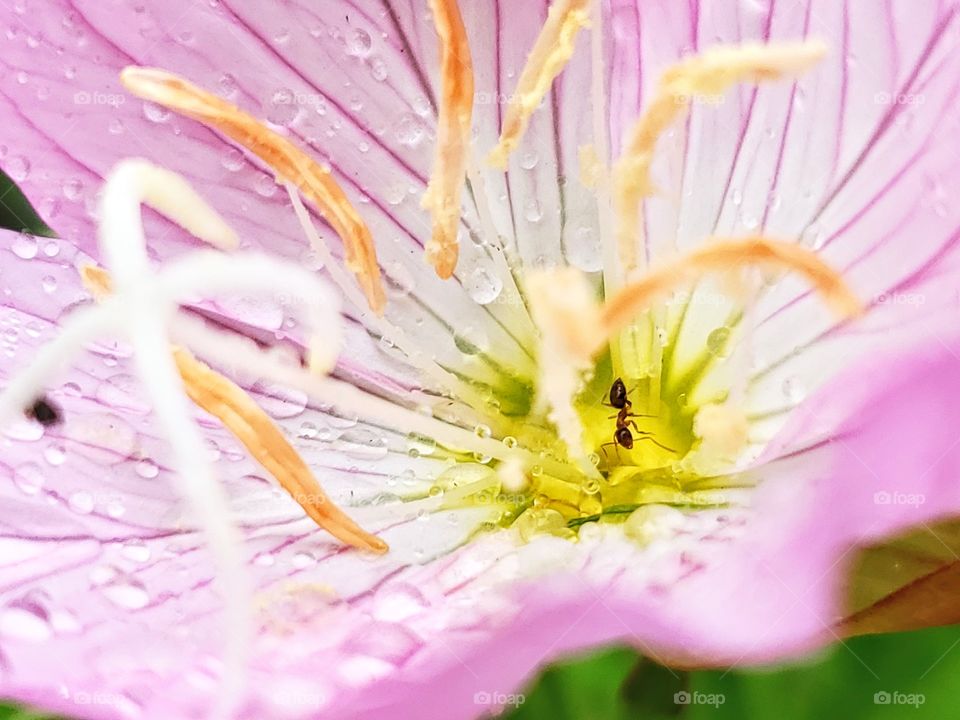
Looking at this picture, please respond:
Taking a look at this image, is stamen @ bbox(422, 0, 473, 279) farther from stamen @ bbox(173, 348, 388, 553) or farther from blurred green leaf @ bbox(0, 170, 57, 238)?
blurred green leaf @ bbox(0, 170, 57, 238)

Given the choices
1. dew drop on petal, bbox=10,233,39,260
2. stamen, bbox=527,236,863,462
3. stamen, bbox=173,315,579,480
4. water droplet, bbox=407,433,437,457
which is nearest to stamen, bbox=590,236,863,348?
stamen, bbox=527,236,863,462

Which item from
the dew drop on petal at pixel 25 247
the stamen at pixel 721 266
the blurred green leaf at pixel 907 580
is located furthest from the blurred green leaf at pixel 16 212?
the blurred green leaf at pixel 907 580

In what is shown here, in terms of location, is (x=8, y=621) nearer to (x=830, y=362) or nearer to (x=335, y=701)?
(x=335, y=701)

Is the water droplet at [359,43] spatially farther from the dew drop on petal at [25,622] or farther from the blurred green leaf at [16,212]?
the dew drop on petal at [25,622]

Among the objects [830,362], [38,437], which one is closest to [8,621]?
[38,437]

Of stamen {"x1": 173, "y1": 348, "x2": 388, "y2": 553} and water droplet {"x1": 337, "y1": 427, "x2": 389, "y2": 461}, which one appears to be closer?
stamen {"x1": 173, "y1": 348, "x2": 388, "y2": 553}

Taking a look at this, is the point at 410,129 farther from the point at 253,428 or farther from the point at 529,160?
the point at 253,428

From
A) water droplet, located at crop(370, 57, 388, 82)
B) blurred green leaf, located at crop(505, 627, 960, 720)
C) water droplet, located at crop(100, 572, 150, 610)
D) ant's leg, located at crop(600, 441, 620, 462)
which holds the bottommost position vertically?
water droplet, located at crop(100, 572, 150, 610)
